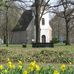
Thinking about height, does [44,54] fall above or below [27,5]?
below

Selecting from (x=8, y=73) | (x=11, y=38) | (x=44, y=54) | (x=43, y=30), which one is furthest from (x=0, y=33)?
(x=8, y=73)

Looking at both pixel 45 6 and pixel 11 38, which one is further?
Answer: pixel 11 38

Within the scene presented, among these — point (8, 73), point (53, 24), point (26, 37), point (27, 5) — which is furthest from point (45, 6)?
point (53, 24)

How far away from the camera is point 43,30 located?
310ft

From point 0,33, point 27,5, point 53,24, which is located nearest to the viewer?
point 27,5

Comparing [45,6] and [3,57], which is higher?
[45,6]

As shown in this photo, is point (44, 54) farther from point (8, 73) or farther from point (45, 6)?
point (45, 6)

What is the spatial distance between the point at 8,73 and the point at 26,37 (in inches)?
3245

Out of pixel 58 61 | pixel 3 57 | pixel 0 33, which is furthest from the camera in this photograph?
pixel 0 33

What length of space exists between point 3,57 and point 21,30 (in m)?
70.6

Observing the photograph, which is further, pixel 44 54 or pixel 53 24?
pixel 53 24

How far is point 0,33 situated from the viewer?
90438 millimetres

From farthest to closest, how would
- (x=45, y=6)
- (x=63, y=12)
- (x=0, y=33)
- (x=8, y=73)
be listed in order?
(x=0, y=33)
(x=63, y=12)
(x=45, y=6)
(x=8, y=73)

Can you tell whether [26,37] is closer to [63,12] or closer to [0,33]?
[0,33]
